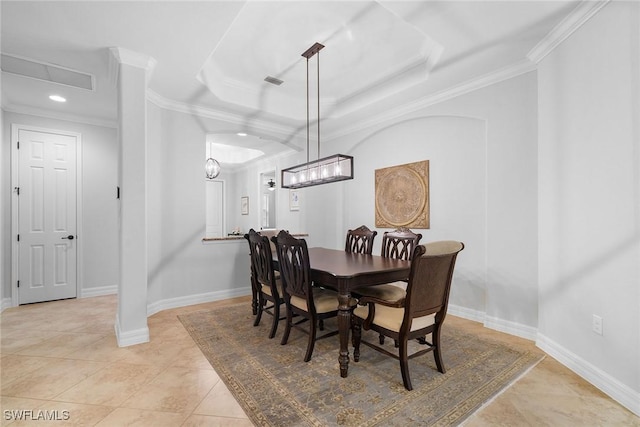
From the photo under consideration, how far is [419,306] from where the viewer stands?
197 centimetres

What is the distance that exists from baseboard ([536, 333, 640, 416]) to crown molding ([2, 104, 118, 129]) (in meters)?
5.97

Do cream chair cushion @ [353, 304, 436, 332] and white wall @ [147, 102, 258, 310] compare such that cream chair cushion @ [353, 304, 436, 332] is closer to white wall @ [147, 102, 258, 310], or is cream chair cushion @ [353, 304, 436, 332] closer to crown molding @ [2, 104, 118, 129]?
white wall @ [147, 102, 258, 310]

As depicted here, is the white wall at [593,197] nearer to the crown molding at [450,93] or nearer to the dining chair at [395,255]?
the crown molding at [450,93]

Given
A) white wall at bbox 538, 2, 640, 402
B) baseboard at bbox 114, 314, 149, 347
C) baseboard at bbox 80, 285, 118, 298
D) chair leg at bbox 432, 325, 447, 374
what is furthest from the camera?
baseboard at bbox 80, 285, 118, 298

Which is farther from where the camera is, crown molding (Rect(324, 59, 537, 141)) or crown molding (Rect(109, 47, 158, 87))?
crown molding (Rect(324, 59, 537, 141))

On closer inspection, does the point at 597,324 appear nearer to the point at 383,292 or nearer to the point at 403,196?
the point at 383,292

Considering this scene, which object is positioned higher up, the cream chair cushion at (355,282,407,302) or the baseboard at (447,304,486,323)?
the cream chair cushion at (355,282,407,302)

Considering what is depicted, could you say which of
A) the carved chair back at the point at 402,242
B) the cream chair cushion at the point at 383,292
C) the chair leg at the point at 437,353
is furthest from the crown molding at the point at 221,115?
the chair leg at the point at 437,353

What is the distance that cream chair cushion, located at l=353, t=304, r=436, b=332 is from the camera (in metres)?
2.01

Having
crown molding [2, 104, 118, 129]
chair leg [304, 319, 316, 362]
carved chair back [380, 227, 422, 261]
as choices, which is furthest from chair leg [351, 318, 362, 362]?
crown molding [2, 104, 118, 129]

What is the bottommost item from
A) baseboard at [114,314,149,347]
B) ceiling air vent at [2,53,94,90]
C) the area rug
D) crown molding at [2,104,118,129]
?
the area rug

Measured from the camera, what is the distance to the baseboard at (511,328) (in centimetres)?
284

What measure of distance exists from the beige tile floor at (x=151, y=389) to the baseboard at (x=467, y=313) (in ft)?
1.14

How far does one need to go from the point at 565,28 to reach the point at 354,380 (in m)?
3.10
